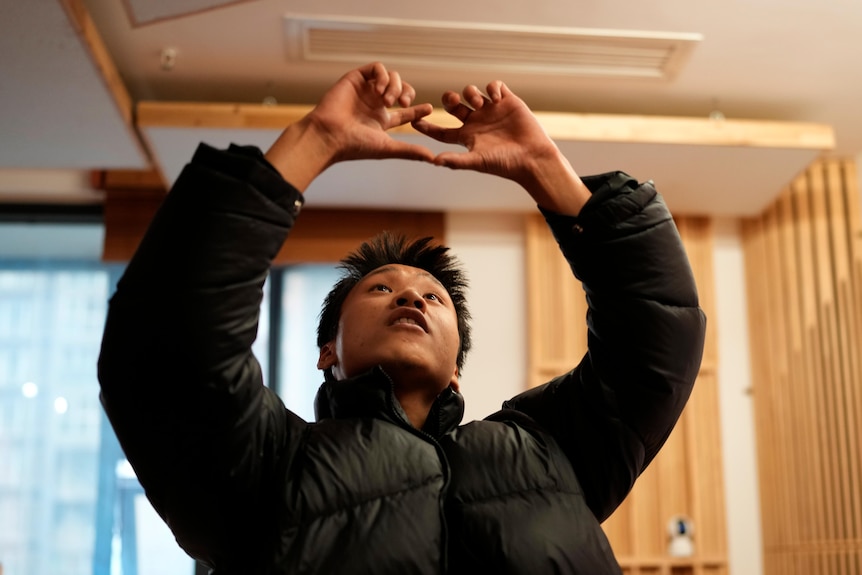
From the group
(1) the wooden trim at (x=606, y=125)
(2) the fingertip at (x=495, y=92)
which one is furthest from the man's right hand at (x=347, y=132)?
(1) the wooden trim at (x=606, y=125)

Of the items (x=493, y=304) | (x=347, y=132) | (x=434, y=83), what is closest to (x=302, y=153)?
(x=347, y=132)

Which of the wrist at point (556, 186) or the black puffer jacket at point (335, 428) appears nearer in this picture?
the black puffer jacket at point (335, 428)

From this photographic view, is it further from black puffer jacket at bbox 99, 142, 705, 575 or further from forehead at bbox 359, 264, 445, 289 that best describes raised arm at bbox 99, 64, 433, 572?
forehead at bbox 359, 264, 445, 289

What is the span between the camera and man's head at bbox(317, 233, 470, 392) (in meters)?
1.44

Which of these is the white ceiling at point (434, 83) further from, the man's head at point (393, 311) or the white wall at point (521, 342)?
the man's head at point (393, 311)

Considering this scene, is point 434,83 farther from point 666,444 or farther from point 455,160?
point 455,160

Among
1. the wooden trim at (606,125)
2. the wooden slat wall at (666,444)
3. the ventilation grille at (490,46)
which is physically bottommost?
the wooden slat wall at (666,444)

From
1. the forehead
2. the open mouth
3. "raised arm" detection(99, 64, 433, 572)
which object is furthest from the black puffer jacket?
the forehead

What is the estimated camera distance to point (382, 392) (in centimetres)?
133

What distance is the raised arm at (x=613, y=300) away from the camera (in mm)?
1319

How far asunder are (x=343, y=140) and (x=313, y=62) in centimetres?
252

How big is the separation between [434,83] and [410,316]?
8.32 feet

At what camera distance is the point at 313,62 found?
3711mm

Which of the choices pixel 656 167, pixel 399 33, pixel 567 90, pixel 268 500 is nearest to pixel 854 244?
pixel 656 167
